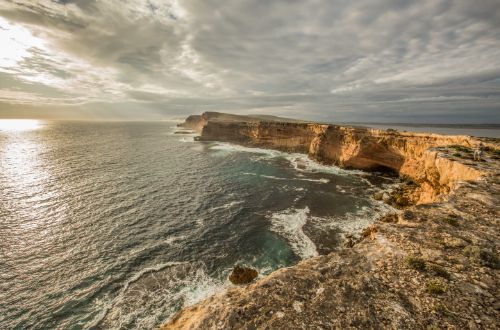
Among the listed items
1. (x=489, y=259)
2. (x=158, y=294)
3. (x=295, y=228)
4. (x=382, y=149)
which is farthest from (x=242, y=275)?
(x=382, y=149)

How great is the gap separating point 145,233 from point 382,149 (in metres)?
46.4

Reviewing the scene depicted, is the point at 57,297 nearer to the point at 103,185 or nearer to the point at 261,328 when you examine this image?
the point at 261,328

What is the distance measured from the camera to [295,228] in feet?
79.3

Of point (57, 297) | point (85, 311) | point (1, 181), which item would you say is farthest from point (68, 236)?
point (1, 181)

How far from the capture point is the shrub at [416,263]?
8891mm

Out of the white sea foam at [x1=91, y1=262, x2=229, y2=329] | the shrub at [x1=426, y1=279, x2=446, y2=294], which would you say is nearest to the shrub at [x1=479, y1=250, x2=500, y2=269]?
the shrub at [x1=426, y1=279, x2=446, y2=294]

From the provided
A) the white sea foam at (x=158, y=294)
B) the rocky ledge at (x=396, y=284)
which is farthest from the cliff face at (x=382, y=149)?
the white sea foam at (x=158, y=294)

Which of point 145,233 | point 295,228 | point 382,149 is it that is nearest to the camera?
point 145,233

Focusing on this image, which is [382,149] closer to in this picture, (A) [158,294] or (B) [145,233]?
(B) [145,233]

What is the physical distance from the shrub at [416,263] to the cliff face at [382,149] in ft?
37.2

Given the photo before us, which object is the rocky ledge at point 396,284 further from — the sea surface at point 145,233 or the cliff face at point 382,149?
the sea surface at point 145,233

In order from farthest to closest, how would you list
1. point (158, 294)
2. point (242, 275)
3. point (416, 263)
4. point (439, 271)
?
1. point (242, 275)
2. point (158, 294)
3. point (416, 263)
4. point (439, 271)

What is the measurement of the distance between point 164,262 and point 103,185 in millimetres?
24078


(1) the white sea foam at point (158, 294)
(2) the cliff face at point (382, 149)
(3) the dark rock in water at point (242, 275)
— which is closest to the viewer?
(1) the white sea foam at point (158, 294)
